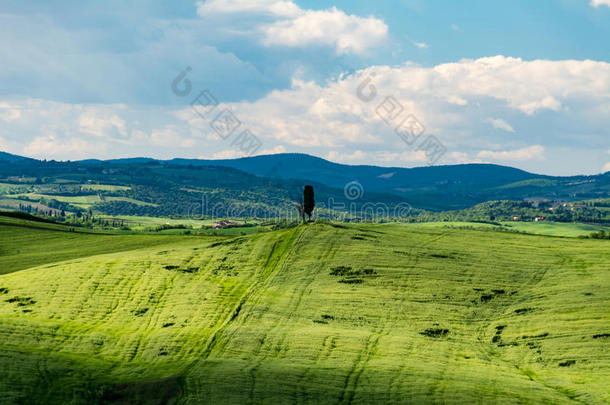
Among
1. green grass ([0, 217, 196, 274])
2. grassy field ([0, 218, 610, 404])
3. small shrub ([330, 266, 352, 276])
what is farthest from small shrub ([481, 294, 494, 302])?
green grass ([0, 217, 196, 274])

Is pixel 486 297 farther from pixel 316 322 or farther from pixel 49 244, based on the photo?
pixel 49 244

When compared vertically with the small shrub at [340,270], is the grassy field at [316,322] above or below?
below

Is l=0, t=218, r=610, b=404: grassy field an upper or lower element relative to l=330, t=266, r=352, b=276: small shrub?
lower

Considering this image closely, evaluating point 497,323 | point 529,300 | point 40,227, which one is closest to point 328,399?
point 497,323

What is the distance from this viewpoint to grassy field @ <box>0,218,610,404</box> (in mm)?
54625

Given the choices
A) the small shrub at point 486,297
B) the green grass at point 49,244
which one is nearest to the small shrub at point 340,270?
the small shrub at point 486,297

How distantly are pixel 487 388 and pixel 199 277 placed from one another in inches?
2162

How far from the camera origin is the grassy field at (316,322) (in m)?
54.6

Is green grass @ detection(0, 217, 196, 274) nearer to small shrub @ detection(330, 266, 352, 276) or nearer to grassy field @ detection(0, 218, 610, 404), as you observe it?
grassy field @ detection(0, 218, 610, 404)

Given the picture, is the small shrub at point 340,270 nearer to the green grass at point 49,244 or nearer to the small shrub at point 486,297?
the small shrub at point 486,297

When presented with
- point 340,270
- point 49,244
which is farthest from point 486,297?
point 49,244

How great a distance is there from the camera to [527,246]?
392ft

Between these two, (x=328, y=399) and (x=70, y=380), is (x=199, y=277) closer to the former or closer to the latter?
(x=70, y=380)

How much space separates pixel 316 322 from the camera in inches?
3056
